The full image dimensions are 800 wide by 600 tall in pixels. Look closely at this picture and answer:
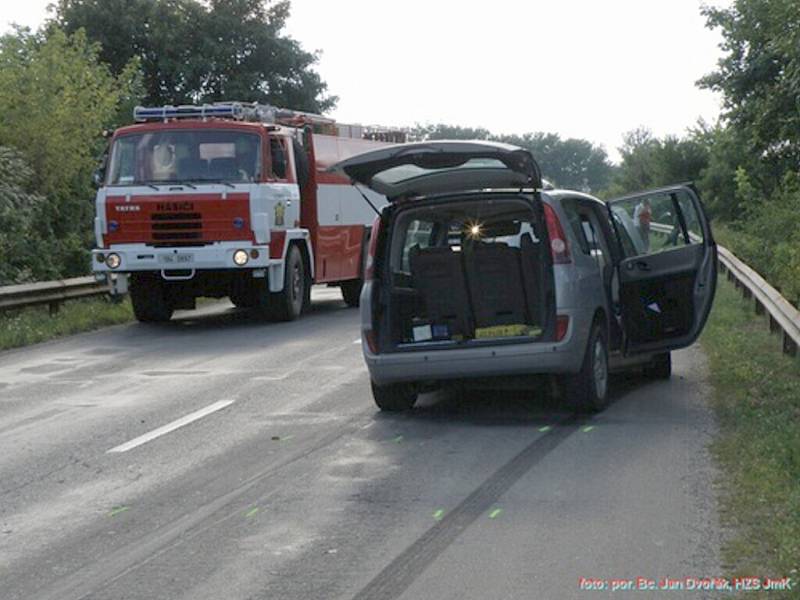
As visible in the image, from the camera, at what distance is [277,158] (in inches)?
824

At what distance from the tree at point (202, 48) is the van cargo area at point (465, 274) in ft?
151

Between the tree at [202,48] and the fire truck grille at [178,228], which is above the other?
the tree at [202,48]

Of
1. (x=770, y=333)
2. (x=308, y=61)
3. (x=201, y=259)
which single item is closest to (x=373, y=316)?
(x=770, y=333)

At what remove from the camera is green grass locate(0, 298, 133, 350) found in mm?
19281

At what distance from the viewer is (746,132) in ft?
109

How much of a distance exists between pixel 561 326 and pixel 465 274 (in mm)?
1079

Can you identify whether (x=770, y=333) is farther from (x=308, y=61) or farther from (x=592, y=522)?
(x=308, y=61)

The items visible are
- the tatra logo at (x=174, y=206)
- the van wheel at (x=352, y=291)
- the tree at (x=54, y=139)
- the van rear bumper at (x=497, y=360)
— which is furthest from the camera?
the tree at (x=54, y=139)

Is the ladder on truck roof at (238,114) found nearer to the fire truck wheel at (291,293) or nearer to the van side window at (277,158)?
the van side window at (277,158)

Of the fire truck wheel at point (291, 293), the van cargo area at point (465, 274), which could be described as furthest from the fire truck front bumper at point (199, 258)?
the van cargo area at point (465, 274)

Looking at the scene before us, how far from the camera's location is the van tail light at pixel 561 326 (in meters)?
11.6

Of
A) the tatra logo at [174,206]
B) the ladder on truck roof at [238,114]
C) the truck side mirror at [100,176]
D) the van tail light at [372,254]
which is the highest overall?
the ladder on truck roof at [238,114]

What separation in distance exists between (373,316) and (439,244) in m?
0.99

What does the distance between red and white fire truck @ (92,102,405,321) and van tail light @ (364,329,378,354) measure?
8.54m
